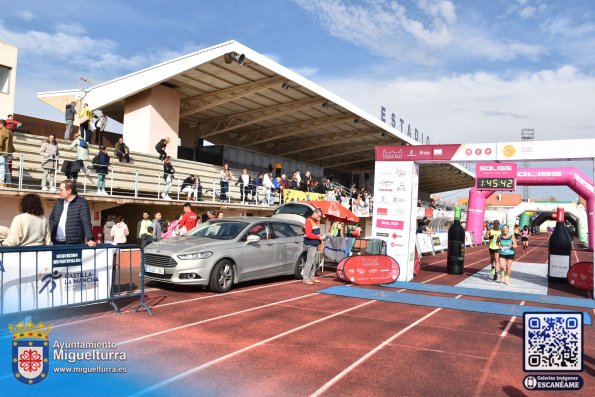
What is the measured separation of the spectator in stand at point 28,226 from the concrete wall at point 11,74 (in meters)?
15.8

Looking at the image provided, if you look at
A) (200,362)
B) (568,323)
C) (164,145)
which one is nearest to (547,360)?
(568,323)

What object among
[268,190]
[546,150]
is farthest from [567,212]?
[546,150]

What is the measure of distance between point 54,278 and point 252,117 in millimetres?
23945

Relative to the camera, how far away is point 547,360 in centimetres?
368

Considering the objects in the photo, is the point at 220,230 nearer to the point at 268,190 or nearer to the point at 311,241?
the point at 311,241

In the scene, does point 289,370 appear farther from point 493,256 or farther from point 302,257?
point 493,256

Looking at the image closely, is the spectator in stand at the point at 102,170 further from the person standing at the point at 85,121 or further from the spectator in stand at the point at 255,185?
the spectator in stand at the point at 255,185

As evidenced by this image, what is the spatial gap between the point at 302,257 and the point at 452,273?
628 cm

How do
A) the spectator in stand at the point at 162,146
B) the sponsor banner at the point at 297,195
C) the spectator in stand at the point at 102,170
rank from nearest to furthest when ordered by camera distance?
1. the spectator in stand at the point at 102,170
2. the spectator in stand at the point at 162,146
3. the sponsor banner at the point at 297,195

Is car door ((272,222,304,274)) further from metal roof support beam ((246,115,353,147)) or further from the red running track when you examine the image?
metal roof support beam ((246,115,353,147))

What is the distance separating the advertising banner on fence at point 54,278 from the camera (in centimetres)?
632

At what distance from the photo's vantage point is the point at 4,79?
1980 cm

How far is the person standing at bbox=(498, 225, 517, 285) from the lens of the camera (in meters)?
13.6

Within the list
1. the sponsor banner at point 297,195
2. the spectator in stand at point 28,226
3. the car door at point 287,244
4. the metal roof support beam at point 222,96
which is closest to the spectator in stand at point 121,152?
the metal roof support beam at point 222,96
